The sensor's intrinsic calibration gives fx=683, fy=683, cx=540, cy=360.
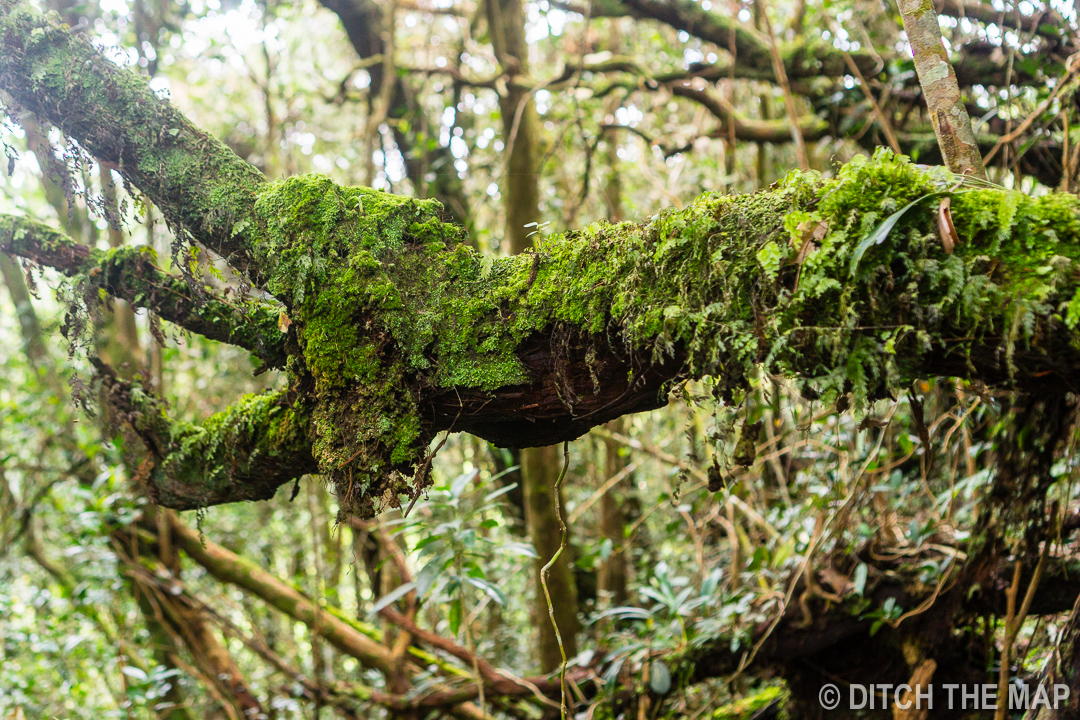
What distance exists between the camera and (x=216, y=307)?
1.84 m

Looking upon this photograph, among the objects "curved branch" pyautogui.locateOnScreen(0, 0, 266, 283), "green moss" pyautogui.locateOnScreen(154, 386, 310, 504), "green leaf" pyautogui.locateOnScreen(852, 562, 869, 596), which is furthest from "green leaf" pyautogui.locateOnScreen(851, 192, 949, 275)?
"green leaf" pyautogui.locateOnScreen(852, 562, 869, 596)

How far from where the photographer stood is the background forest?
2.46 meters

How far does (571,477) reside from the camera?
634cm

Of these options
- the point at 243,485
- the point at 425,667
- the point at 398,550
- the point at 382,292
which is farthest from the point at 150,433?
the point at 425,667

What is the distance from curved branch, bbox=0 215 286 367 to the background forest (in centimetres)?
8

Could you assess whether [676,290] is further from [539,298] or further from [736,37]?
[736,37]

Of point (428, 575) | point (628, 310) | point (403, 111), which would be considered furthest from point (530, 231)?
point (628, 310)

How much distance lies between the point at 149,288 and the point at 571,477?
4824 millimetres

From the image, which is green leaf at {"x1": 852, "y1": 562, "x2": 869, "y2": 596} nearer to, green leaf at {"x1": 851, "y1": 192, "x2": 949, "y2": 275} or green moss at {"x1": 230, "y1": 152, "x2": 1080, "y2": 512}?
green moss at {"x1": 230, "y1": 152, "x2": 1080, "y2": 512}

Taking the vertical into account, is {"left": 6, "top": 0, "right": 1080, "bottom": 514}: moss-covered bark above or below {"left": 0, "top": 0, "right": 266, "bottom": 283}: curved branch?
below

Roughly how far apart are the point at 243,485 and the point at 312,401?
44 centimetres

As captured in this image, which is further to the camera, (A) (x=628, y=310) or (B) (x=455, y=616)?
(B) (x=455, y=616)

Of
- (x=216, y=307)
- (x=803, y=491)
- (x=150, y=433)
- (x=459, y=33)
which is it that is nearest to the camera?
(x=216, y=307)

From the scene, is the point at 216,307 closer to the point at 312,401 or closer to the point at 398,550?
the point at 312,401
